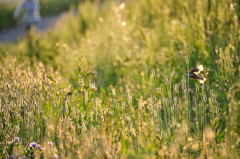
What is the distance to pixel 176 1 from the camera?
610 centimetres

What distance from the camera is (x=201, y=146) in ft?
8.41

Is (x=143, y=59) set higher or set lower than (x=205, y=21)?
lower

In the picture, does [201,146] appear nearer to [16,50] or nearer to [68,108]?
[68,108]

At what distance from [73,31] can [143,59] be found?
327 centimetres

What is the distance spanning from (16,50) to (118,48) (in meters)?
2.16

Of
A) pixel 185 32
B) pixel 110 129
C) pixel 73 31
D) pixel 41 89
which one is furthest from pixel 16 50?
pixel 110 129

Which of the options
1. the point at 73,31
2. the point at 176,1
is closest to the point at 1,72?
the point at 176,1

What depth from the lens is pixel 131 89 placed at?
3.91 metres

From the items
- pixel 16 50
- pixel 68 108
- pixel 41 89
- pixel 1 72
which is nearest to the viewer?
pixel 68 108

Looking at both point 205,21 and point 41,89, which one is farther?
point 205,21

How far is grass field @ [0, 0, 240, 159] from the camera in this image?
249cm

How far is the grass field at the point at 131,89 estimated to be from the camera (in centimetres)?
249

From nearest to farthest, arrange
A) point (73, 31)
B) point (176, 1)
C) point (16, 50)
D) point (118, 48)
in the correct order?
1. point (118, 48)
2. point (176, 1)
3. point (16, 50)
4. point (73, 31)

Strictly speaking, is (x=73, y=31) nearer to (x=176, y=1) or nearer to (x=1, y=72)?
(x=176, y=1)
